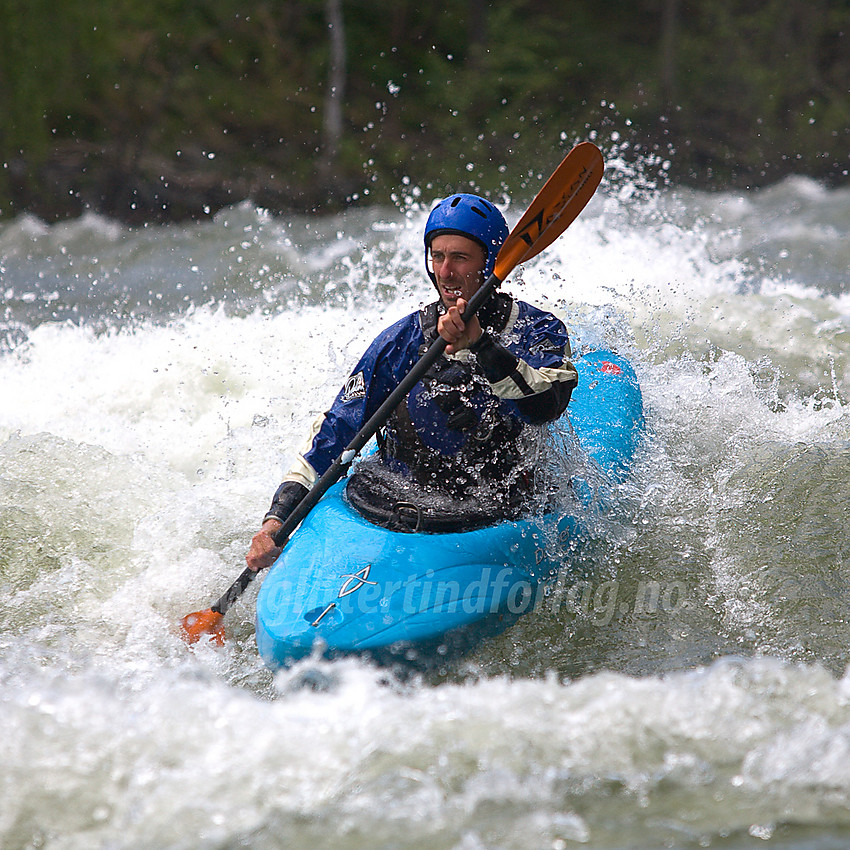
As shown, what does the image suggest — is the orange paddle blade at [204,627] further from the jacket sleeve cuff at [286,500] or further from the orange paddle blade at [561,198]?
the orange paddle blade at [561,198]

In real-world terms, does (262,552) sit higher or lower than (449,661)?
higher

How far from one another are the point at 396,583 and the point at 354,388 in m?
0.75

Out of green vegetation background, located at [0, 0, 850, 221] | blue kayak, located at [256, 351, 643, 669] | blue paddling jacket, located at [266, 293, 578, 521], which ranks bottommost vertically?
blue kayak, located at [256, 351, 643, 669]

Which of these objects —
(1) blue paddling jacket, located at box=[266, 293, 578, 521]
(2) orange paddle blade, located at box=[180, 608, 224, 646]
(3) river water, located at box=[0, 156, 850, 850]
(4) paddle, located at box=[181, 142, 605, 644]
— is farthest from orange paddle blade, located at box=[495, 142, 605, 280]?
(2) orange paddle blade, located at box=[180, 608, 224, 646]

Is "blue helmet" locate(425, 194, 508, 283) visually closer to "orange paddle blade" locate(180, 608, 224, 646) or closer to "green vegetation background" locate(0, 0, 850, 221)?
"orange paddle blade" locate(180, 608, 224, 646)

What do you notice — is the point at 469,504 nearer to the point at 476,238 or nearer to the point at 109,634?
the point at 476,238

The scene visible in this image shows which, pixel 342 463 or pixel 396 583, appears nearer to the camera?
pixel 396 583

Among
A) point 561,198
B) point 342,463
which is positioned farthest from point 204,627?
point 561,198

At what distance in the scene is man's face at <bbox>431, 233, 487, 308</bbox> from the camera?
9.64 ft

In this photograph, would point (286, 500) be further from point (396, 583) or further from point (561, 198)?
point (561, 198)

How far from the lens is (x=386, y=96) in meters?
13.8

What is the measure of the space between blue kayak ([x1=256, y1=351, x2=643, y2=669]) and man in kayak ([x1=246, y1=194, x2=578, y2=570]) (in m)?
0.14

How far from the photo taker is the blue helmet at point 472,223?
9.57 feet

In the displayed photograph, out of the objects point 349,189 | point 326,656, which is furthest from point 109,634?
point 349,189
